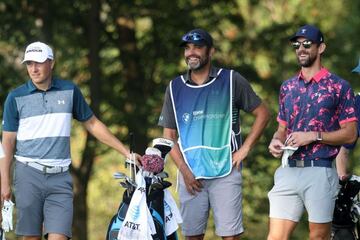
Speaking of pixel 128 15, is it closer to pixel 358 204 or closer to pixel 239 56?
pixel 239 56

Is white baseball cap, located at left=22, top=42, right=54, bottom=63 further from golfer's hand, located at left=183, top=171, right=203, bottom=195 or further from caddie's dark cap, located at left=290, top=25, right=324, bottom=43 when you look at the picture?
caddie's dark cap, located at left=290, top=25, right=324, bottom=43

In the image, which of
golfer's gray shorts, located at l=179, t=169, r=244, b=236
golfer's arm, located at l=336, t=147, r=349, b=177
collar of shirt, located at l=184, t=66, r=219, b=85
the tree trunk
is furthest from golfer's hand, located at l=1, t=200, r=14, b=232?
the tree trunk

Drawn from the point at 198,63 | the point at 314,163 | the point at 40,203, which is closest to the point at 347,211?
the point at 314,163

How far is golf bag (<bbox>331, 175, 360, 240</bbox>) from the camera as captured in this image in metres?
8.23

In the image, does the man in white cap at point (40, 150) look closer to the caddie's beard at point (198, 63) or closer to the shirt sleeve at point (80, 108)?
the shirt sleeve at point (80, 108)

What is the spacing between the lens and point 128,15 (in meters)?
17.6

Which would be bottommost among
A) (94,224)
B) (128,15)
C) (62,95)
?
(94,224)

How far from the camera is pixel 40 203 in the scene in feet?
27.1

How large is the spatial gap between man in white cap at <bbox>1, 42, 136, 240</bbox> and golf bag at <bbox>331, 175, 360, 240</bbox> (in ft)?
5.70

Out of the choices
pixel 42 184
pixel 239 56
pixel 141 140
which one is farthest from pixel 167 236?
pixel 239 56

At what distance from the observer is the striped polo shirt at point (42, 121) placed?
818 centimetres

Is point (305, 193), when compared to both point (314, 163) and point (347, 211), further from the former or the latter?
point (347, 211)

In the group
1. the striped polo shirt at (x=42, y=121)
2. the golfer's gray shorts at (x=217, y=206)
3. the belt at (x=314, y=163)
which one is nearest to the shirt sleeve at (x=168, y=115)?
the golfer's gray shorts at (x=217, y=206)

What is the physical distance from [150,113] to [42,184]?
9.12m
